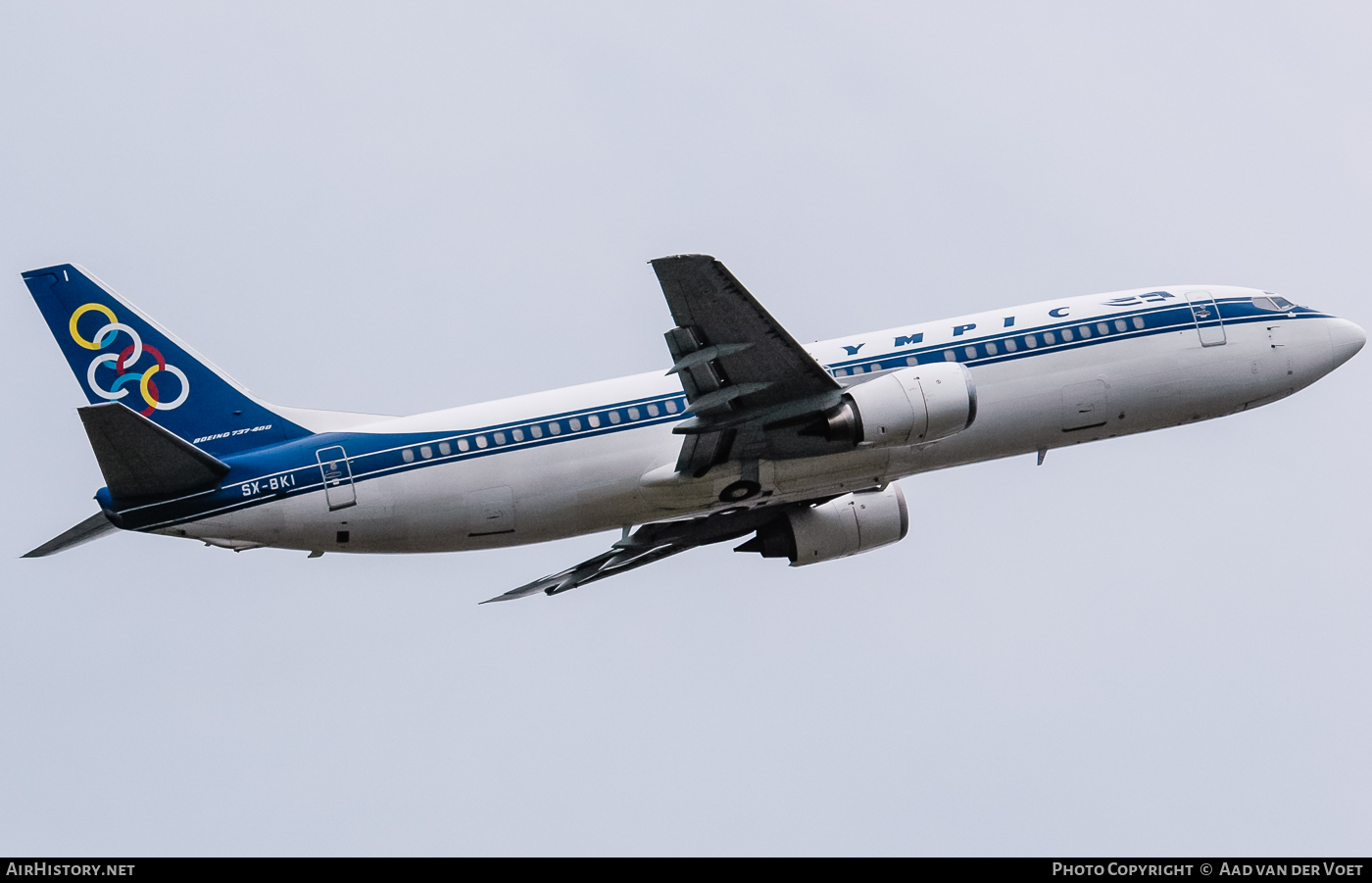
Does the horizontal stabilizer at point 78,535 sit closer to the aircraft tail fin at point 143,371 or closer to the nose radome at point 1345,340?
the aircraft tail fin at point 143,371

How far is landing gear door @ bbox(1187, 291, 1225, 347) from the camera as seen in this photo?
39.2 meters

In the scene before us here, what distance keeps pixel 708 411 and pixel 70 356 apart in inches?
559

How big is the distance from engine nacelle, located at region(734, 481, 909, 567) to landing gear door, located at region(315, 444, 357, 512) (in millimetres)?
10676

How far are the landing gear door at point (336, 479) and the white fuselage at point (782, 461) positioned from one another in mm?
121

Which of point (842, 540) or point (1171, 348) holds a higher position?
point (1171, 348)

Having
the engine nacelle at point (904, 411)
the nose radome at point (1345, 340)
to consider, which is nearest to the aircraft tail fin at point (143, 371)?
the engine nacelle at point (904, 411)

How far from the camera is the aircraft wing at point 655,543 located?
131 feet

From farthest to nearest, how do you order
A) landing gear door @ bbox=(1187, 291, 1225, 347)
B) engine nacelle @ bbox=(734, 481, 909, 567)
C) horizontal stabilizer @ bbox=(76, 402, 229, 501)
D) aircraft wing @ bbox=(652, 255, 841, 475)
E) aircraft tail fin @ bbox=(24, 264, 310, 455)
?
engine nacelle @ bbox=(734, 481, 909, 567)
landing gear door @ bbox=(1187, 291, 1225, 347)
aircraft tail fin @ bbox=(24, 264, 310, 455)
aircraft wing @ bbox=(652, 255, 841, 475)
horizontal stabilizer @ bbox=(76, 402, 229, 501)

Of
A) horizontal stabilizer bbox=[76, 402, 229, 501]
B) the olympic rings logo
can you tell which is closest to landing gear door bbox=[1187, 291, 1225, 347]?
horizontal stabilizer bbox=[76, 402, 229, 501]

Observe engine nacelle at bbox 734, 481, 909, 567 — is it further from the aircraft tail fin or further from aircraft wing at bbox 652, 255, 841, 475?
the aircraft tail fin

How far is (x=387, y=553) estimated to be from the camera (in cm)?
3625

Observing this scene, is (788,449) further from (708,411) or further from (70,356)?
(70,356)
